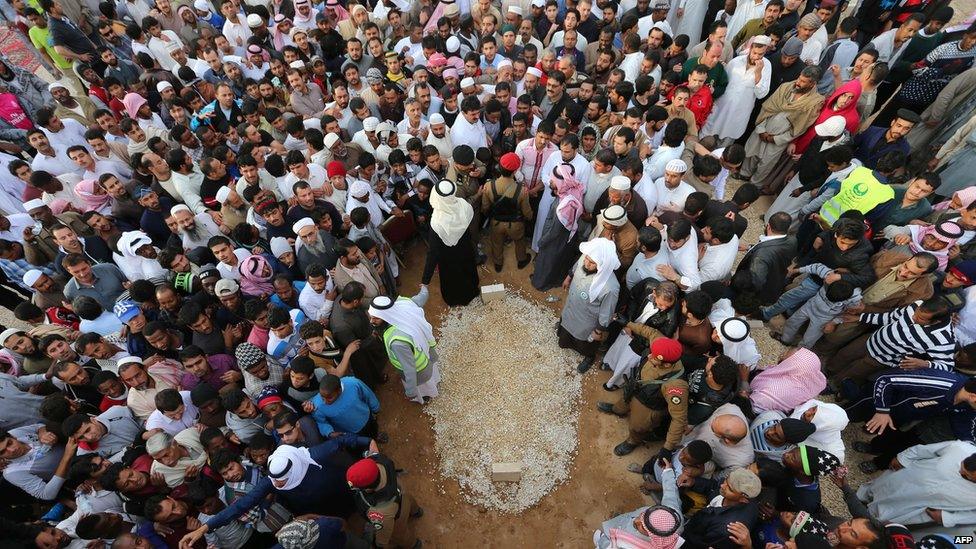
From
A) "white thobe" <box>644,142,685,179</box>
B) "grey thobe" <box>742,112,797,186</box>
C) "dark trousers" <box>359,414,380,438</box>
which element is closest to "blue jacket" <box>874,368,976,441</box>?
"white thobe" <box>644,142,685,179</box>

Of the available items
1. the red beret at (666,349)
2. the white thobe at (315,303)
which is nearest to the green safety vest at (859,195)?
the red beret at (666,349)

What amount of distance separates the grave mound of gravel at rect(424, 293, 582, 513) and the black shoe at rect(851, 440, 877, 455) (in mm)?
3108

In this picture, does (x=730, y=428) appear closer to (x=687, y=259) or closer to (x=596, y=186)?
(x=687, y=259)

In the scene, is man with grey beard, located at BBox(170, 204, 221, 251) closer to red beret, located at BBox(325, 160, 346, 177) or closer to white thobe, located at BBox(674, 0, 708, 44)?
red beret, located at BBox(325, 160, 346, 177)

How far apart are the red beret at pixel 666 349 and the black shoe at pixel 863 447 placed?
114 inches

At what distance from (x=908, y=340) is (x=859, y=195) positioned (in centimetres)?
190

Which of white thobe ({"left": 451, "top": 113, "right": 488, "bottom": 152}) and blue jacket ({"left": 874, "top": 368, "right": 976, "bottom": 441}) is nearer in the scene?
blue jacket ({"left": 874, "top": 368, "right": 976, "bottom": 441})

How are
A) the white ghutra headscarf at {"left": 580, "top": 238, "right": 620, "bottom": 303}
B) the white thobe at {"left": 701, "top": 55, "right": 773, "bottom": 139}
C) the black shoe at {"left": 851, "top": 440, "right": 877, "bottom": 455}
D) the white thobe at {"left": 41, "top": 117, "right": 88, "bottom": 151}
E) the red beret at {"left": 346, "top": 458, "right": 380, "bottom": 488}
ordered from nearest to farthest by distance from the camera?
the red beret at {"left": 346, "top": 458, "right": 380, "bottom": 488}
the white ghutra headscarf at {"left": 580, "top": 238, "right": 620, "bottom": 303}
the black shoe at {"left": 851, "top": 440, "right": 877, "bottom": 455}
the white thobe at {"left": 41, "top": 117, "right": 88, "bottom": 151}
the white thobe at {"left": 701, "top": 55, "right": 773, "bottom": 139}

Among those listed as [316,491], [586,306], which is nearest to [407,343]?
[316,491]

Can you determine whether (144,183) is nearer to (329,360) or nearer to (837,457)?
(329,360)

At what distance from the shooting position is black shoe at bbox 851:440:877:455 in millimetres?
5203

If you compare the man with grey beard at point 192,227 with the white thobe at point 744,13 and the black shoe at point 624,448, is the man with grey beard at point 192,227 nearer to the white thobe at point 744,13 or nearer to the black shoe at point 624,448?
the black shoe at point 624,448

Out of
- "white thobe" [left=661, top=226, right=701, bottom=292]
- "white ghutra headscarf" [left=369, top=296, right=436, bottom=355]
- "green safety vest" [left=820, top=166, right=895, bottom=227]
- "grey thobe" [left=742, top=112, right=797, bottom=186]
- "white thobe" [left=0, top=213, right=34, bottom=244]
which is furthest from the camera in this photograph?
"grey thobe" [left=742, top=112, right=797, bottom=186]

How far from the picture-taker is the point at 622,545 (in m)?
3.40
